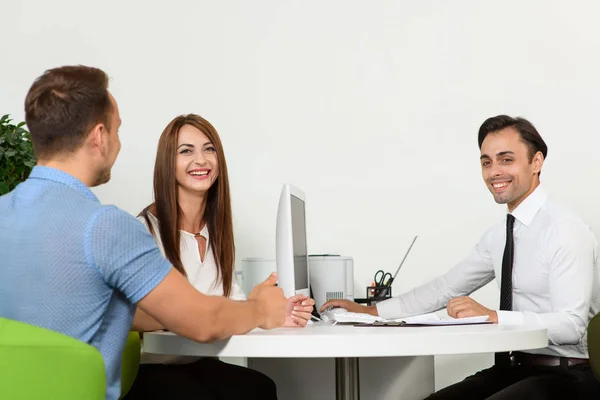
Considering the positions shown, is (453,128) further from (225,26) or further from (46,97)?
(46,97)

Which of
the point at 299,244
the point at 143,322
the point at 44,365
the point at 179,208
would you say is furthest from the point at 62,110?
the point at 179,208

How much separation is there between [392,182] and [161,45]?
1.55 m

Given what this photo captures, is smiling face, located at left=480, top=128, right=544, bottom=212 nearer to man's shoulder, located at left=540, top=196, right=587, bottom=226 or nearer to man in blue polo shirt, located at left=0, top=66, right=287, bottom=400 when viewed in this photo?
man's shoulder, located at left=540, top=196, right=587, bottom=226

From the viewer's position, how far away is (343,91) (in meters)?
4.66

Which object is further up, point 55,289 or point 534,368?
point 55,289

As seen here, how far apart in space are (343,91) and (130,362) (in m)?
2.56

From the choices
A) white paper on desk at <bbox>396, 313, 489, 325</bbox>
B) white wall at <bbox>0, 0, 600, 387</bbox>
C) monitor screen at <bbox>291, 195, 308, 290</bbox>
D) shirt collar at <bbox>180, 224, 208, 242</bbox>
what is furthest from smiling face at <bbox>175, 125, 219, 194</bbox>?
white wall at <bbox>0, 0, 600, 387</bbox>

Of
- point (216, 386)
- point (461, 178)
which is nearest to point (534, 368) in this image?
point (216, 386)

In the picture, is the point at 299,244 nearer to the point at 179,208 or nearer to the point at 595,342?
the point at 179,208

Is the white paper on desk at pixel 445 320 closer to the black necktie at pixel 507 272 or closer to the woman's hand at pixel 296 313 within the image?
the woman's hand at pixel 296 313

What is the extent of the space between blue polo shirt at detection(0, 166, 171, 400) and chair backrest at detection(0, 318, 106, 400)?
13cm

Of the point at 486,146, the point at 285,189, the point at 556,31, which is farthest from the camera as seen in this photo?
the point at 556,31

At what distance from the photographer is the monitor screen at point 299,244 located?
2.77m

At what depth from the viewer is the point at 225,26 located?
473 cm
